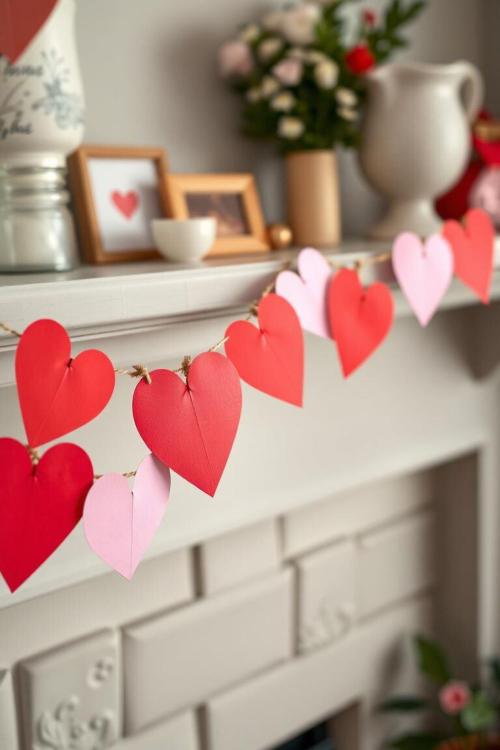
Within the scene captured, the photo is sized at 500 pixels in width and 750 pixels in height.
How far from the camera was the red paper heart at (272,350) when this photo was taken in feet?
2.35

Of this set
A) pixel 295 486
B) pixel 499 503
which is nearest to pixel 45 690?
Result: pixel 295 486

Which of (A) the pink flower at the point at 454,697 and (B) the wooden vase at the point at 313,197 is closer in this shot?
(B) the wooden vase at the point at 313,197

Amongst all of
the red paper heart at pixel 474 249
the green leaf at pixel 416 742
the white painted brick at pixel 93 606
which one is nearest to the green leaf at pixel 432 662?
the green leaf at pixel 416 742

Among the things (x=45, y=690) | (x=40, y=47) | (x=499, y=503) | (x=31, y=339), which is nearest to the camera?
(x=31, y=339)

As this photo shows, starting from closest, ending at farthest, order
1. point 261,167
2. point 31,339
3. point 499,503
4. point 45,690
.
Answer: point 31,339
point 45,690
point 261,167
point 499,503

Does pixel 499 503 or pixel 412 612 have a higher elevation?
pixel 499 503

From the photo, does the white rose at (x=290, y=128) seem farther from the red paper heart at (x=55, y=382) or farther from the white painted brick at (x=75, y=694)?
the white painted brick at (x=75, y=694)

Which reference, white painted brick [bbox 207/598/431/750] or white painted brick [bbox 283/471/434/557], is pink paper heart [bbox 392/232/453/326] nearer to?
white painted brick [bbox 283/471/434/557]

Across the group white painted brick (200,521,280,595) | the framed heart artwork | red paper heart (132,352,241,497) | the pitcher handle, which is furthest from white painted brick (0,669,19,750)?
the pitcher handle

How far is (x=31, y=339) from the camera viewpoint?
1.98 ft

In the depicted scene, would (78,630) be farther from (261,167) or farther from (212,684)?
(261,167)

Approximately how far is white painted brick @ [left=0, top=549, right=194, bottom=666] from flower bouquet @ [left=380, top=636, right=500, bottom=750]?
19.2 inches

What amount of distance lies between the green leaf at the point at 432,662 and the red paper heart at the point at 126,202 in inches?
34.2

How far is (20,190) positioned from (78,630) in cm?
54
